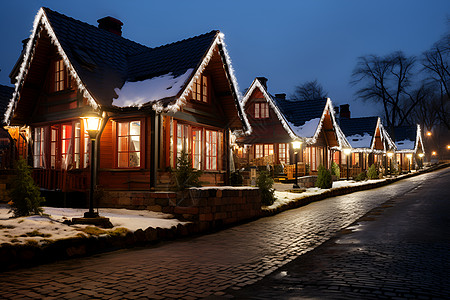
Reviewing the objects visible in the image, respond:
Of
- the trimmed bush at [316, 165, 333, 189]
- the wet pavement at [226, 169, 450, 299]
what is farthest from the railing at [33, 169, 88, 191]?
the trimmed bush at [316, 165, 333, 189]

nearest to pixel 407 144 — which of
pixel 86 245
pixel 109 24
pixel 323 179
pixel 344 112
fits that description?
pixel 344 112

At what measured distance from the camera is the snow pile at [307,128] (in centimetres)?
2808

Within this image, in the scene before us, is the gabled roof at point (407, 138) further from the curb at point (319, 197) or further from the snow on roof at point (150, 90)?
the snow on roof at point (150, 90)

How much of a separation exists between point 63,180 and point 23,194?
12.3 feet

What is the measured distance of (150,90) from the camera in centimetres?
1420

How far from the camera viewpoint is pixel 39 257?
7.14m

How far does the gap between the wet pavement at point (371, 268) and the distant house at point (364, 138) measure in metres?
30.8

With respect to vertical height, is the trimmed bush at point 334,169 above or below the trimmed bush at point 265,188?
above

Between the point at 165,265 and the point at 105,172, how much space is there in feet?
27.6

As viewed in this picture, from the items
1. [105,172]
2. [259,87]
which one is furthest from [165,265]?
[259,87]

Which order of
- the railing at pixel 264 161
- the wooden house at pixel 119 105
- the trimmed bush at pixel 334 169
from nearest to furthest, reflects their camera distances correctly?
the wooden house at pixel 119 105 < the railing at pixel 264 161 < the trimmed bush at pixel 334 169

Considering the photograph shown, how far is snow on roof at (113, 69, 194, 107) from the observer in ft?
44.6

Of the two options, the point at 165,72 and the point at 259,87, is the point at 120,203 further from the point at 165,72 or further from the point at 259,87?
the point at 259,87

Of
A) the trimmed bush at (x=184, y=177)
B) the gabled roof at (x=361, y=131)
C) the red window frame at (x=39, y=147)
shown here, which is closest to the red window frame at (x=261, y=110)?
the gabled roof at (x=361, y=131)
